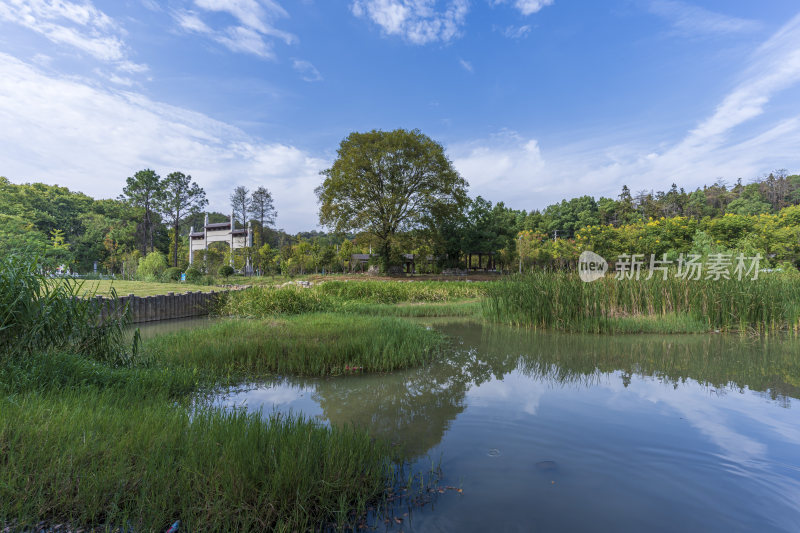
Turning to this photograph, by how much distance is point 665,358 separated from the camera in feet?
22.6

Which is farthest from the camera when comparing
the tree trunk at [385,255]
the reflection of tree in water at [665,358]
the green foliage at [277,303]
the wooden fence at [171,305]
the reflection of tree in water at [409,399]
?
the tree trunk at [385,255]

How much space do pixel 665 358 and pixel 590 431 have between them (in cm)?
432

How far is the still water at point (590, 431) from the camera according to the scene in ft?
8.11

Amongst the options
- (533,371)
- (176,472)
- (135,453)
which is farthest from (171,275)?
(176,472)

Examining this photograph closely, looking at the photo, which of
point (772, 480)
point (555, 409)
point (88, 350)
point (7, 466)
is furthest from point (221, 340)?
point (772, 480)

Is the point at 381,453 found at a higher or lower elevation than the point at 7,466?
lower

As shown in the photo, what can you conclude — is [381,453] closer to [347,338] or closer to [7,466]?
[7,466]

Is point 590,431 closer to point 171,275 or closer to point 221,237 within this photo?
point 171,275

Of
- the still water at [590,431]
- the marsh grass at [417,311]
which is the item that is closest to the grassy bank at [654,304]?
the still water at [590,431]

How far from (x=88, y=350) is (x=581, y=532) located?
5.53 m

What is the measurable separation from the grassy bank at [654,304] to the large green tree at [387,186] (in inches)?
→ 652

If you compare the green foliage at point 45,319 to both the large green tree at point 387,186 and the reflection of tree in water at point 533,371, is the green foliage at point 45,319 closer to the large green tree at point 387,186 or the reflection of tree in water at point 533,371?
the reflection of tree in water at point 533,371

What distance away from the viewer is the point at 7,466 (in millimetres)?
2131

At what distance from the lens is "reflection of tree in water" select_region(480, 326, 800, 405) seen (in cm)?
562
